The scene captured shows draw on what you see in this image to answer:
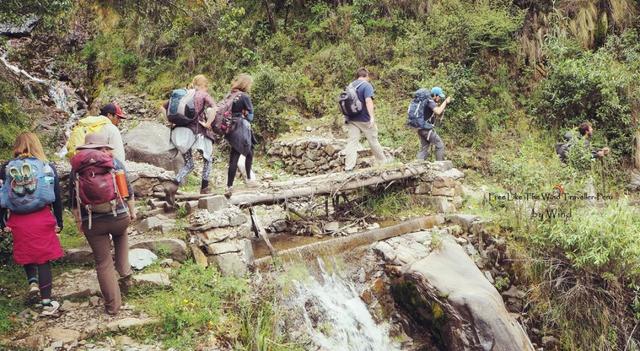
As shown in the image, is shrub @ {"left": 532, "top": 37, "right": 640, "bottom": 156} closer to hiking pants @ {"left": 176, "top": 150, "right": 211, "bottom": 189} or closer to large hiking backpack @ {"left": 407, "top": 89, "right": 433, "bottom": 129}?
large hiking backpack @ {"left": 407, "top": 89, "right": 433, "bottom": 129}

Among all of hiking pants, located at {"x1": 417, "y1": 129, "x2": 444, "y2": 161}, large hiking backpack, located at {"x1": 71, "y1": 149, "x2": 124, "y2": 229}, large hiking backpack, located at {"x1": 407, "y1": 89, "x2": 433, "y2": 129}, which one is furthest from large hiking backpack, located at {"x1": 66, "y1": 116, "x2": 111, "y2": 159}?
hiking pants, located at {"x1": 417, "y1": 129, "x2": 444, "y2": 161}

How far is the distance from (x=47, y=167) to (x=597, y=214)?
21.0ft

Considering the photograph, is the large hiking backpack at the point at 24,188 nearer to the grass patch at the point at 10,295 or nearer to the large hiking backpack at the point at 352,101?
the grass patch at the point at 10,295

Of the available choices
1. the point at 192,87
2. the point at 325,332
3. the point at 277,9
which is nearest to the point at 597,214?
the point at 325,332

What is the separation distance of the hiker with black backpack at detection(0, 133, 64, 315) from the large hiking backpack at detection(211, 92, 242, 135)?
2.50 metres

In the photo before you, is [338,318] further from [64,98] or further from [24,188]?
[64,98]

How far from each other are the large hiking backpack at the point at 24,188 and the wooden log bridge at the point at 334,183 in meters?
2.22

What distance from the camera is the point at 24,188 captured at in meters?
4.76

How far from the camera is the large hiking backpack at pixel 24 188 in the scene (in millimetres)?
4750

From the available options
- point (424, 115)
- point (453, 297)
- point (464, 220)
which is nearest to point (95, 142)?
point (453, 297)

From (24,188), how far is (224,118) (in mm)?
2924

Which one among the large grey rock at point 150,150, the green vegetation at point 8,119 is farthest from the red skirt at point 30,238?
the large grey rock at point 150,150

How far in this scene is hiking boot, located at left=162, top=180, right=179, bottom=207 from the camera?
298 inches

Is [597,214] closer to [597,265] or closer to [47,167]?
[597,265]
